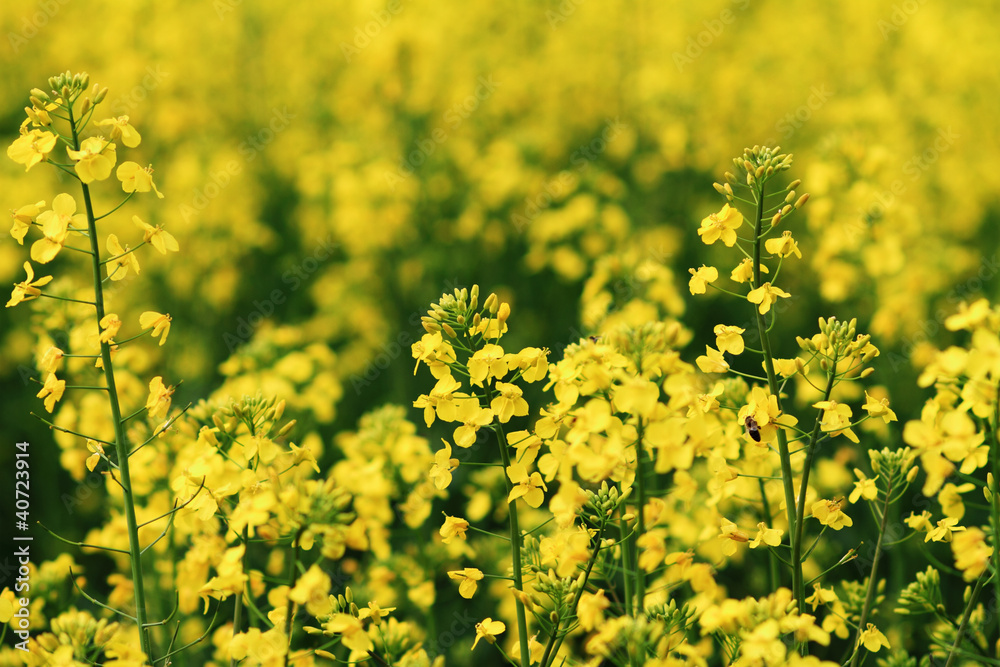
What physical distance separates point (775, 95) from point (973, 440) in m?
9.59

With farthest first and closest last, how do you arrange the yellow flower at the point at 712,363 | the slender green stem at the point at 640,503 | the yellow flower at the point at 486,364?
the yellow flower at the point at 712,363, the yellow flower at the point at 486,364, the slender green stem at the point at 640,503

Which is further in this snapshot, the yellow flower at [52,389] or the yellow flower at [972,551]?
the yellow flower at [52,389]

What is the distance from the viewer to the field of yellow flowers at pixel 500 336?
243cm

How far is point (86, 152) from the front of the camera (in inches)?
98.7

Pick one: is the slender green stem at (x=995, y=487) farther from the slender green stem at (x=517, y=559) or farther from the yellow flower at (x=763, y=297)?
the slender green stem at (x=517, y=559)

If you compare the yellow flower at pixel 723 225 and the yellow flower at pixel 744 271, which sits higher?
the yellow flower at pixel 723 225

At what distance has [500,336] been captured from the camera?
245cm

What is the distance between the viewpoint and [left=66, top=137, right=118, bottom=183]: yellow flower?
2500mm

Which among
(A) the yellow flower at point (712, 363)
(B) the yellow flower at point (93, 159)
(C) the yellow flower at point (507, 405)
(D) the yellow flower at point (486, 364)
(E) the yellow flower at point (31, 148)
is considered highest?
(E) the yellow flower at point (31, 148)

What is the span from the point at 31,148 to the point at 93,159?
11.4 inches

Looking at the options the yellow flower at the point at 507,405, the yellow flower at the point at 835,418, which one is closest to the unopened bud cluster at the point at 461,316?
the yellow flower at the point at 507,405

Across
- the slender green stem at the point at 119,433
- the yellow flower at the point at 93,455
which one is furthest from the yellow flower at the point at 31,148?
the yellow flower at the point at 93,455

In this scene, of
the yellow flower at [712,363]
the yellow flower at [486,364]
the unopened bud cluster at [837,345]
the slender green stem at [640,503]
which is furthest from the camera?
the unopened bud cluster at [837,345]

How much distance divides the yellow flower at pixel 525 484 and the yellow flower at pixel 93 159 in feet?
4.92
